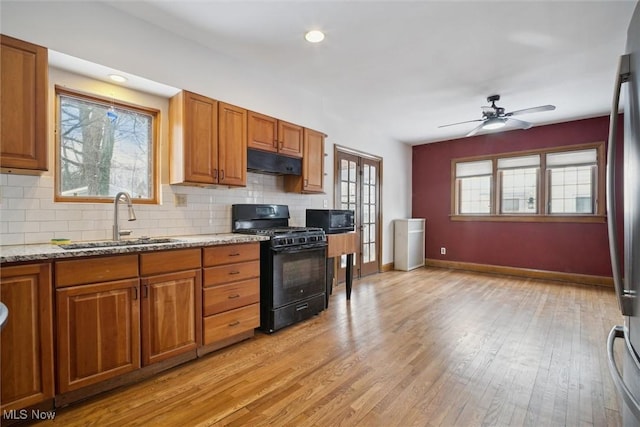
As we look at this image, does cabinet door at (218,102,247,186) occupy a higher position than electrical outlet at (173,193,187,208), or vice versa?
cabinet door at (218,102,247,186)

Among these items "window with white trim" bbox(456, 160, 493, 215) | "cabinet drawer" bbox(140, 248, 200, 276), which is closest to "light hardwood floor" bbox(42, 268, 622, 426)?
"cabinet drawer" bbox(140, 248, 200, 276)

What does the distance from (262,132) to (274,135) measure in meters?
0.16

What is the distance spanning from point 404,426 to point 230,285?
1.58 metres

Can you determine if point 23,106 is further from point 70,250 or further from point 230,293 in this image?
point 230,293

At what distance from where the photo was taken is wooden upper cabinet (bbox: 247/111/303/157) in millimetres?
3057

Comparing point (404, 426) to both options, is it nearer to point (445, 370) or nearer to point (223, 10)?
point (445, 370)

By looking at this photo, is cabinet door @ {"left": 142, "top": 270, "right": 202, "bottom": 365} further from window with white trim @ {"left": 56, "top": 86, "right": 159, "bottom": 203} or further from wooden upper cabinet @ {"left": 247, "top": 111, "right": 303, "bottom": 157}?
wooden upper cabinet @ {"left": 247, "top": 111, "right": 303, "bottom": 157}

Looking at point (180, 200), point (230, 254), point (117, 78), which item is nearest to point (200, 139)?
point (180, 200)

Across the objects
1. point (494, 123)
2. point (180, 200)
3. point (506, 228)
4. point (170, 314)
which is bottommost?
point (170, 314)

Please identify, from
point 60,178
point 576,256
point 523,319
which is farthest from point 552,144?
point 60,178

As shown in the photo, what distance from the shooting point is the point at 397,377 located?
2100mm

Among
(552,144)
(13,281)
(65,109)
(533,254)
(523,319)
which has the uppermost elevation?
(552,144)

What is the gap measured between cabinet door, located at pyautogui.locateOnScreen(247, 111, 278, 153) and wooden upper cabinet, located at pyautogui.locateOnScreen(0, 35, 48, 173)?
5.00 feet

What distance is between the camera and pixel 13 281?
1546mm
